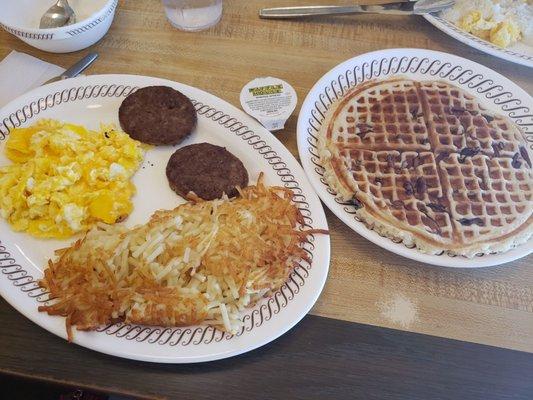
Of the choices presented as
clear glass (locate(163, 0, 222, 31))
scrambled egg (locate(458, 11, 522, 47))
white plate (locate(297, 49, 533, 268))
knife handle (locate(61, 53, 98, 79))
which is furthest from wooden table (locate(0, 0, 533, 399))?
scrambled egg (locate(458, 11, 522, 47))

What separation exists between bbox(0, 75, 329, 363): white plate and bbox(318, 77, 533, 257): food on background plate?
0.22 metres

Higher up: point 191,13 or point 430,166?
point 191,13

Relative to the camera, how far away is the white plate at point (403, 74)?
6.40 ft

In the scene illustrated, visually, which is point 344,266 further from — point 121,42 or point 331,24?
point 121,42

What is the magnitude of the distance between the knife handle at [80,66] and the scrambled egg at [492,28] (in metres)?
1.81

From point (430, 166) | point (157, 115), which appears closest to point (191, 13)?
point (157, 115)

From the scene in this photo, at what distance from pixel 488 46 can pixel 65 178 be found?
6.52 feet

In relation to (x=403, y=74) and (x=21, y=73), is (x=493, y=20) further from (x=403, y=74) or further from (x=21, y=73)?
(x=21, y=73)

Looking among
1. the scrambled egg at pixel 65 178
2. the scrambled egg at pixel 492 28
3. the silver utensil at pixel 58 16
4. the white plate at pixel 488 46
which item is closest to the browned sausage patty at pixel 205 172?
the scrambled egg at pixel 65 178

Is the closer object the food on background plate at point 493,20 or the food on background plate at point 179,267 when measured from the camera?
the food on background plate at point 179,267

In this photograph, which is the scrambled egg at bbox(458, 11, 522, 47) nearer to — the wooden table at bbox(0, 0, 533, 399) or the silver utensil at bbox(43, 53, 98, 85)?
the wooden table at bbox(0, 0, 533, 399)

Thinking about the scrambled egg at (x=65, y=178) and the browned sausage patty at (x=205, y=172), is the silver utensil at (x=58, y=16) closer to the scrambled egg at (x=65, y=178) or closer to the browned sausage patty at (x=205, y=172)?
the scrambled egg at (x=65, y=178)

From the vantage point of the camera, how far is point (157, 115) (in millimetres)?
1975

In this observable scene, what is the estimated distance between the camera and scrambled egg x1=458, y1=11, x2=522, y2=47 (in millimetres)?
2332
